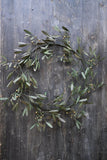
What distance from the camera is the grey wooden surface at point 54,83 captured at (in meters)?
1.49

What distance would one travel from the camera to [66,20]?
1.54 m

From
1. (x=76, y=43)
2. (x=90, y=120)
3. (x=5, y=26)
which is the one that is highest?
(x=5, y=26)

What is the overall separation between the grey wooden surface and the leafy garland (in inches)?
3.2

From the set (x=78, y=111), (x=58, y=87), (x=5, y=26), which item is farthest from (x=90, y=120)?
(x=5, y=26)

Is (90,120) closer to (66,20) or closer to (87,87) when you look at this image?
A: (87,87)

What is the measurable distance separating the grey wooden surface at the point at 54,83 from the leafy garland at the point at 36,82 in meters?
0.08

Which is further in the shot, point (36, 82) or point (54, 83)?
point (54, 83)

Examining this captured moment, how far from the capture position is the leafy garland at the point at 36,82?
55.9 inches

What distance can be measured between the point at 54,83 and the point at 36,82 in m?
0.20

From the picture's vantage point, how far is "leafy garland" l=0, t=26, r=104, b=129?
1421 mm

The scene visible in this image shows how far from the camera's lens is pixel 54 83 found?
152 centimetres

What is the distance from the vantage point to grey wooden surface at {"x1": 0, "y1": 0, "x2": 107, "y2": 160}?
149cm

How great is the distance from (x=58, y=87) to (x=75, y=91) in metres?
0.17

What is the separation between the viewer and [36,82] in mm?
1411
